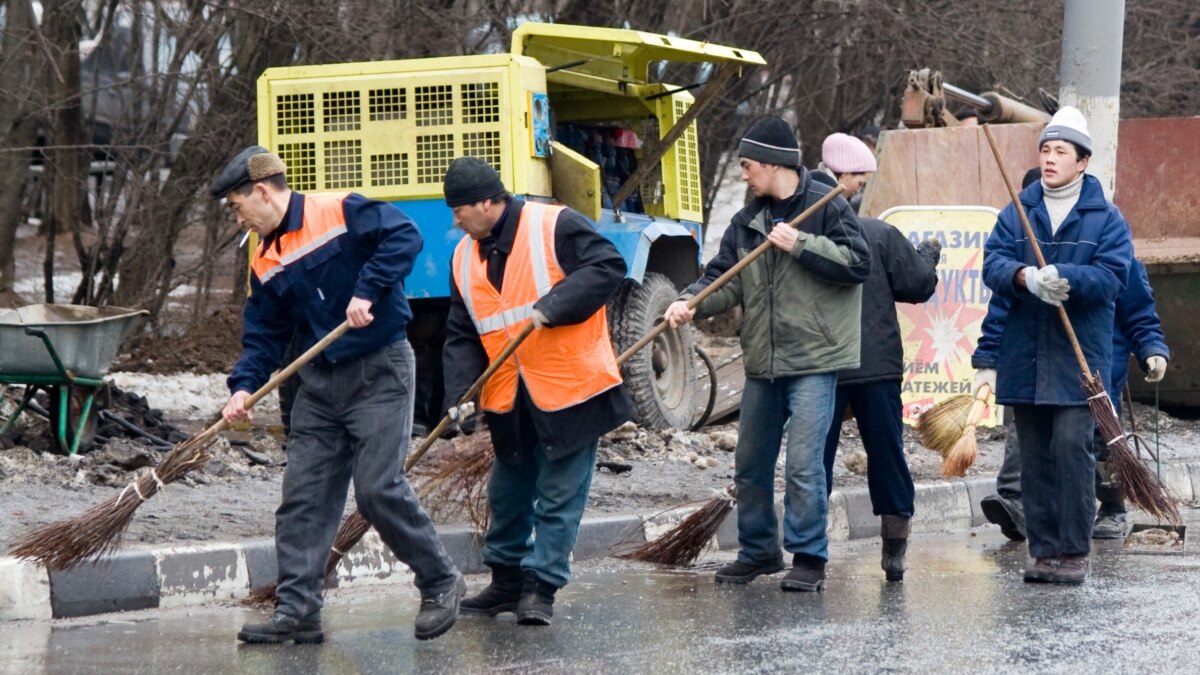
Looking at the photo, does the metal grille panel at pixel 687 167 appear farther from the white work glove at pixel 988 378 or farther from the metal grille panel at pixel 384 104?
the white work glove at pixel 988 378

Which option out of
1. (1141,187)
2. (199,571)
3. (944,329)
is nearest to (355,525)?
(199,571)

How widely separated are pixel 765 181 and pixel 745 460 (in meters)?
1.02

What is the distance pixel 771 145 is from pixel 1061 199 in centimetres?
115

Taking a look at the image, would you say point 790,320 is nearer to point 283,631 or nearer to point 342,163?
point 283,631

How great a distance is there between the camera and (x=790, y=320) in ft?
22.4

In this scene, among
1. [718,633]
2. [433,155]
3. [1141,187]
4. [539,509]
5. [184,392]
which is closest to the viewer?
[718,633]

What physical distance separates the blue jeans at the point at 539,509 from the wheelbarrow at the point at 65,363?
3359 millimetres

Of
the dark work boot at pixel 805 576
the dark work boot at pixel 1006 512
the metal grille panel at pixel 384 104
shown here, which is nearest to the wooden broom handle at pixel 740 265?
the dark work boot at pixel 805 576

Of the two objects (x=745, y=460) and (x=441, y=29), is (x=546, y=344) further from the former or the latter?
(x=441, y=29)

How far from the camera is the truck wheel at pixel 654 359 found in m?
11.5

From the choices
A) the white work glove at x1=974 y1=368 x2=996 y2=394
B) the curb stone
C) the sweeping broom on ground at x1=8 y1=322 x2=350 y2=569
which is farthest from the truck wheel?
the sweeping broom on ground at x1=8 y1=322 x2=350 y2=569

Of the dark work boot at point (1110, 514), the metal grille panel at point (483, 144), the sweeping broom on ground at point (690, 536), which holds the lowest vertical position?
the dark work boot at point (1110, 514)

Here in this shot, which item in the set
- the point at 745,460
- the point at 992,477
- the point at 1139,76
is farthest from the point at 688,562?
the point at 1139,76

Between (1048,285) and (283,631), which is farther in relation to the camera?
(1048,285)
